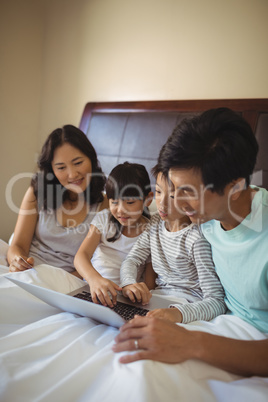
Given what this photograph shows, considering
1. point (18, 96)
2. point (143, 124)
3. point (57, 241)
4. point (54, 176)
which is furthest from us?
point (18, 96)

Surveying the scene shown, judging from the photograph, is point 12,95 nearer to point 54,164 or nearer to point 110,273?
point 54,164

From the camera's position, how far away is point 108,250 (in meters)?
1.54

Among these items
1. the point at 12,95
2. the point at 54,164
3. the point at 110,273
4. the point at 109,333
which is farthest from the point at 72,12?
the point at 109,333

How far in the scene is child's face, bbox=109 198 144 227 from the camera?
4.61ft

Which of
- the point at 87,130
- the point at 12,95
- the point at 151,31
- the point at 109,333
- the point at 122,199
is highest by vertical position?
the point at 151,31

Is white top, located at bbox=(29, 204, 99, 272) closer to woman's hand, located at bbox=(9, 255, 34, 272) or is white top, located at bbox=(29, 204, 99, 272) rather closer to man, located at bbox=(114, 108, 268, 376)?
woman's hand, located at bbox=(9, 255, 34, 272)

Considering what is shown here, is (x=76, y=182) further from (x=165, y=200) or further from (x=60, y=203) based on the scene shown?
(x=165, y=200)

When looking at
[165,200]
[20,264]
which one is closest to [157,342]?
[165,200]

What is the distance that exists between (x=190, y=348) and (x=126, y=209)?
70 centimetres

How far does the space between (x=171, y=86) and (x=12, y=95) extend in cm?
143

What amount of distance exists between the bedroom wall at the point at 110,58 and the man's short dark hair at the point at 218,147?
1.06 meters

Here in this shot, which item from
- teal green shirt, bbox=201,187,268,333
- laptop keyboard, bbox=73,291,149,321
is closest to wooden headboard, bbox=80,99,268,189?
teal green shirt, bbox=201,187,268,333

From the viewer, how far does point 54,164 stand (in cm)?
166

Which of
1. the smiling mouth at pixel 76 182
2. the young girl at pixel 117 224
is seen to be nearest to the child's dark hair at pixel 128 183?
the young girl at pixel 117 224
